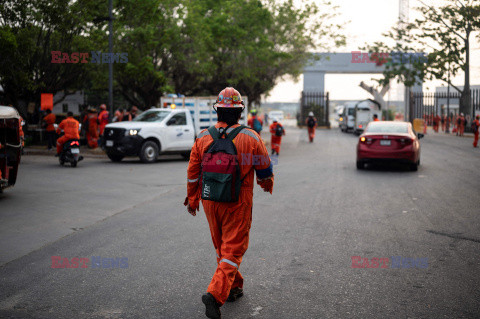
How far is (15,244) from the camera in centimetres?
702

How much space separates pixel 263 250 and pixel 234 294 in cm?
179

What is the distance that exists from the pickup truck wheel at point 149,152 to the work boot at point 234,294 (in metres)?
14.4

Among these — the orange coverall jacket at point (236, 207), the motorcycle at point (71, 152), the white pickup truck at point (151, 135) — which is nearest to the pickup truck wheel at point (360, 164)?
the white pickup truck at point (151, 135)

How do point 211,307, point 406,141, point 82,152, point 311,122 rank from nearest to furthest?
point 211,307, point 406,141, point 82,152, point 311,122

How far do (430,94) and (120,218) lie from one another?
42.6 m

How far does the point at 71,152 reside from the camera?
662 inches

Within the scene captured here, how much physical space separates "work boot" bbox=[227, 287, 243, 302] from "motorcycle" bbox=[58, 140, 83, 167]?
12.8 metres

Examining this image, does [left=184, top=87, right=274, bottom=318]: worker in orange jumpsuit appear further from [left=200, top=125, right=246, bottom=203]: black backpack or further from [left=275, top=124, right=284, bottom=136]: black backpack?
[left=275, top=124, right=284, bottom=136]: black backpack

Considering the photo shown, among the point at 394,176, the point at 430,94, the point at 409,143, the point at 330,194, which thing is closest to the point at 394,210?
the point at 330,194

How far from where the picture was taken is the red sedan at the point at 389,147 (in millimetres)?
15609
